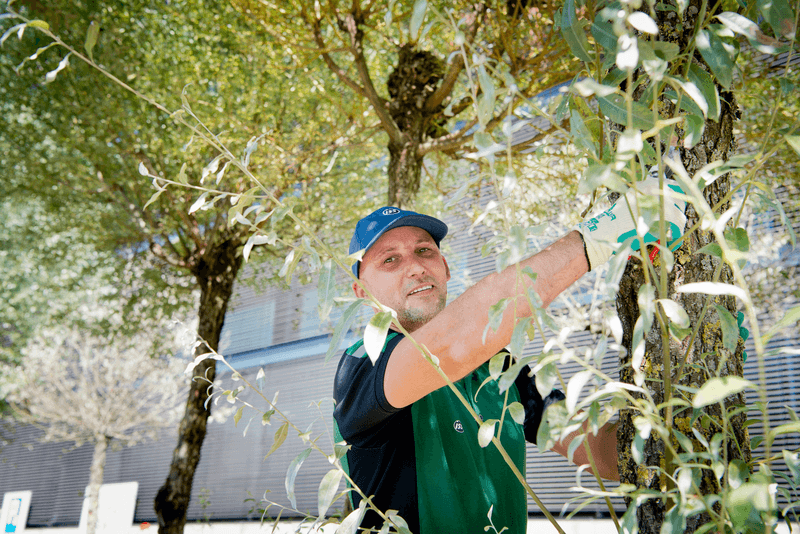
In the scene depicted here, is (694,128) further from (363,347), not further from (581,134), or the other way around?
(363,347)

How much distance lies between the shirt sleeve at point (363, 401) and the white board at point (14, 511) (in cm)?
1507

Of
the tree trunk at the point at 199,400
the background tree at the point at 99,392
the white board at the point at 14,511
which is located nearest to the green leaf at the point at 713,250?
the tree trunk at the point at 199,400

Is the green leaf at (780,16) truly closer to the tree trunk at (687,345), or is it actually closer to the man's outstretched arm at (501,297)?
the man's outstretched arm at (501,297)

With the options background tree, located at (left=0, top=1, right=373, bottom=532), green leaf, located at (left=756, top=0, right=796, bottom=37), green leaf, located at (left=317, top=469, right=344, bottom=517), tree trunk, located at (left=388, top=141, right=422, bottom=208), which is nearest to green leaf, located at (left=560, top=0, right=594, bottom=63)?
green leaf, located at (left=756, top=0, right=796, bottom=37)

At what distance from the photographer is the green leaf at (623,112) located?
0.73m

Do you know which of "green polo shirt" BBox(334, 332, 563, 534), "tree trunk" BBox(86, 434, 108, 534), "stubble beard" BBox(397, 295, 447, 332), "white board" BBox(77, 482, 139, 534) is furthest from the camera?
"white board" BBox(77, 482, 139, 534)

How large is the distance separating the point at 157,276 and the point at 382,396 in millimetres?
6722

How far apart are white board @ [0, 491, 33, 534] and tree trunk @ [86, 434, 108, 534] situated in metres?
2.33

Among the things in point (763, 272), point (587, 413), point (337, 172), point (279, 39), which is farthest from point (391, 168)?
point (587, 413)

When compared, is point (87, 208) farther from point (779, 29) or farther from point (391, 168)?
point (779, 29)

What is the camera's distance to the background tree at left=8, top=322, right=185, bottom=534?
12.7 meters

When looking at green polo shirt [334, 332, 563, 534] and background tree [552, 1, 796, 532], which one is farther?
green polo shirt [334, 332, 563, 534]

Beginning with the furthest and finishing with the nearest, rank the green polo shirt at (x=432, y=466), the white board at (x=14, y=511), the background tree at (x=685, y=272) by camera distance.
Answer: the white board at (x=14, y=511)
the green polo shirt at (x=432, y=466)
the background tree at (x=685, y=272)

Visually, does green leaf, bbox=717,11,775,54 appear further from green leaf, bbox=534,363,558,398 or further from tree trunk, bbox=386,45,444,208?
tree trunk, bbox=386,45,444,208
